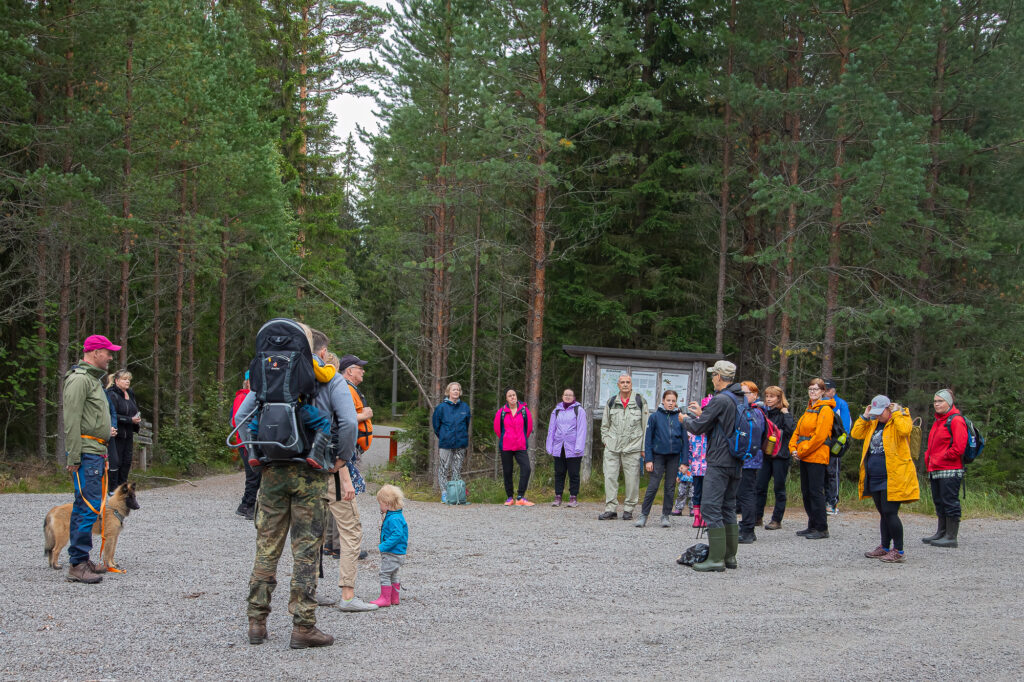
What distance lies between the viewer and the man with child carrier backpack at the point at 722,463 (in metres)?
7.82

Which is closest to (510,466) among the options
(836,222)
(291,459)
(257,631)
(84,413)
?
(84,413)

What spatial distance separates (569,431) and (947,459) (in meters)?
5.47

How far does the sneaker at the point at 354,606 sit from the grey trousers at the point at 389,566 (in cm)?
23

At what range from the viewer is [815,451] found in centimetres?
974

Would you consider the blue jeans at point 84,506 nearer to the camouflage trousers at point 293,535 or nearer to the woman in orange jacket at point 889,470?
the camouflage trousers at point 293,535

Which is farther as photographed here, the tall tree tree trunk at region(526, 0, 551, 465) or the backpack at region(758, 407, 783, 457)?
the tall tree tree trunk at region(526, 0, 551, 465)

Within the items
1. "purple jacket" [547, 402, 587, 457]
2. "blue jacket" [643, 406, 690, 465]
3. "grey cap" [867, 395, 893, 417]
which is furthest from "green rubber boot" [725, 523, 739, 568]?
"purple jacket" [547, 402, 587, 457]

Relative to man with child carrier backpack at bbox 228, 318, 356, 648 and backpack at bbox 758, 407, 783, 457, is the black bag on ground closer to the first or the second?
backpack at bbox 758, 407, 783, 457

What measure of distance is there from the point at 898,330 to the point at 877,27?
31.6ft

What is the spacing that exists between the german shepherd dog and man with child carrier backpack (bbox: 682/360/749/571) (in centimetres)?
539

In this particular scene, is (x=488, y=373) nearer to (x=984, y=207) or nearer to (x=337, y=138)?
(x=337, y=138)

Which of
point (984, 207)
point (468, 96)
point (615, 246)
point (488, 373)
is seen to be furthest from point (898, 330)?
point (468, 96)

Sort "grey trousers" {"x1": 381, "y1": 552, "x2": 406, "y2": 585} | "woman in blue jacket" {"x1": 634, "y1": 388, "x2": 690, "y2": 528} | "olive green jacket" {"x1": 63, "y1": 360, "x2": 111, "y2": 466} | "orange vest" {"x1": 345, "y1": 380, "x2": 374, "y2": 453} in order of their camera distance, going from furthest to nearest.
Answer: "woman in blue jacket" {"x1": 634, "y1": 388, "x2": 690, "y2": 528} → "orange vest" {"x1": 345, "y1": 380, "x2": 374, "y2": 453} → "olive green jacket" {"x1": 63, "y1": 360, "x2": 111, "y2": 466} → "grey trousers" {"x1": 381, "y1": 552, "x2": 406, "y2": 585}

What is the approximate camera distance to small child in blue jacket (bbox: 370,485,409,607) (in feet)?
20.3
